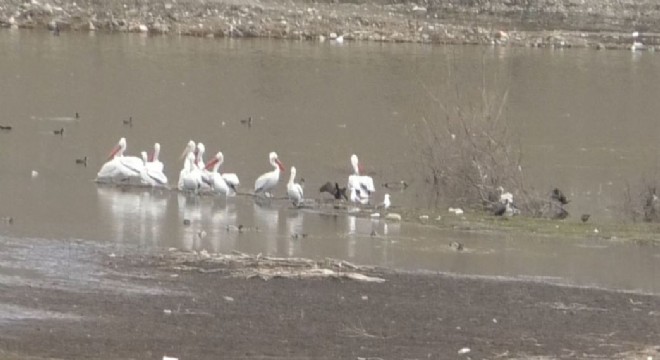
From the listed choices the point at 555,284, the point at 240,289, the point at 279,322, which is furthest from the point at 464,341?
the point at 555,284

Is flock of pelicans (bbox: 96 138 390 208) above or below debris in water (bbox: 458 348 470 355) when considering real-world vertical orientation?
below

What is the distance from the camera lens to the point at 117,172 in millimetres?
18828

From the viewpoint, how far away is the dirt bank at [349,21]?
43125 millimetres

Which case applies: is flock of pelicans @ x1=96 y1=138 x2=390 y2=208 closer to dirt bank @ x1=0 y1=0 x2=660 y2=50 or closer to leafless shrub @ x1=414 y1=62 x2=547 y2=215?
leafless shrub @ x1=414 y1=62 x2=547 y2=215

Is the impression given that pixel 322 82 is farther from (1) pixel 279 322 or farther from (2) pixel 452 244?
(1) pixel 279 322

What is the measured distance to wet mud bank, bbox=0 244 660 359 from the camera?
31.8ft

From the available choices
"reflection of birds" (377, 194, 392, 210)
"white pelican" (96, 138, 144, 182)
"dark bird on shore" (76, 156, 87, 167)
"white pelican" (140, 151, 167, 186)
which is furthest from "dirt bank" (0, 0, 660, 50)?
"reflection of birds" (377, 194, 392, 210)

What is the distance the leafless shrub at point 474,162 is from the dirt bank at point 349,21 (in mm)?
23939

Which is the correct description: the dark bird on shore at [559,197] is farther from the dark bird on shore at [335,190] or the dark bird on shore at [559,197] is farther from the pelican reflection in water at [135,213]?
the pelican reflection in water at [135,213]

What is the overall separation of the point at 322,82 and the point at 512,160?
16.2 meters

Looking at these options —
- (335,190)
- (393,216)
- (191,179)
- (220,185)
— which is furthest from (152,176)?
(393,216)

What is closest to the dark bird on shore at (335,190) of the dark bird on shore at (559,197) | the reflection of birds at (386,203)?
the reflection of birds at (386,203)

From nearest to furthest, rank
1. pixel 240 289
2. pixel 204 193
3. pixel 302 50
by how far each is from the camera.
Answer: pixel 240 289 < pixel 204 193 < pixel 302 50

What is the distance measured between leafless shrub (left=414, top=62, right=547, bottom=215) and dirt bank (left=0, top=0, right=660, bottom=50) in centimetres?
2394
